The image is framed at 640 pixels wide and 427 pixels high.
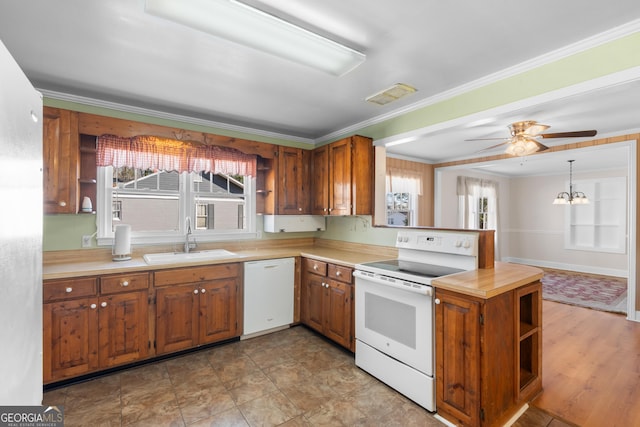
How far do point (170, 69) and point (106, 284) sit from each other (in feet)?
5.98

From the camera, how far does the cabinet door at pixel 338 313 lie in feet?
9.49

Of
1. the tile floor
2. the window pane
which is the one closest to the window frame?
the window pane

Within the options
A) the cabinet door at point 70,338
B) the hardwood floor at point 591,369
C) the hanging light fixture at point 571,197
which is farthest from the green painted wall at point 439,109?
the hanging light fixture at point 571,197

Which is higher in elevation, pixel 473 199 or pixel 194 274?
pixel 473 199

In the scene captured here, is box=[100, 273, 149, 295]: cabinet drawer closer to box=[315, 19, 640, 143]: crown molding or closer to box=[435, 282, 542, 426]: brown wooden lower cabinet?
box=[435, 282, 542, 426]: brown wooden lower cabinet

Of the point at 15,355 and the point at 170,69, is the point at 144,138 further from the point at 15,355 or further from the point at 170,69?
the point at 15,355

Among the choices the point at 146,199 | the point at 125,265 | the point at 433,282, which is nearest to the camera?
the point at 433,282

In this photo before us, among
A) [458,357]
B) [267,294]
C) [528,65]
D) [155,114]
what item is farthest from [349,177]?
[155,114]

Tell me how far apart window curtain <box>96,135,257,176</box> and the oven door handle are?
1.99 m

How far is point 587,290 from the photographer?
5.39 metres

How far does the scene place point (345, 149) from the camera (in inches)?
136

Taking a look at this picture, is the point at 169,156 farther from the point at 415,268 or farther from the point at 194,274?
the point at 415,268

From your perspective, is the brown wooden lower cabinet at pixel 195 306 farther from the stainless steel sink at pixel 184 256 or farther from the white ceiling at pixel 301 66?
the white ceiling at pixel 301 66

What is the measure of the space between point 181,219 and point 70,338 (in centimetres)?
149
